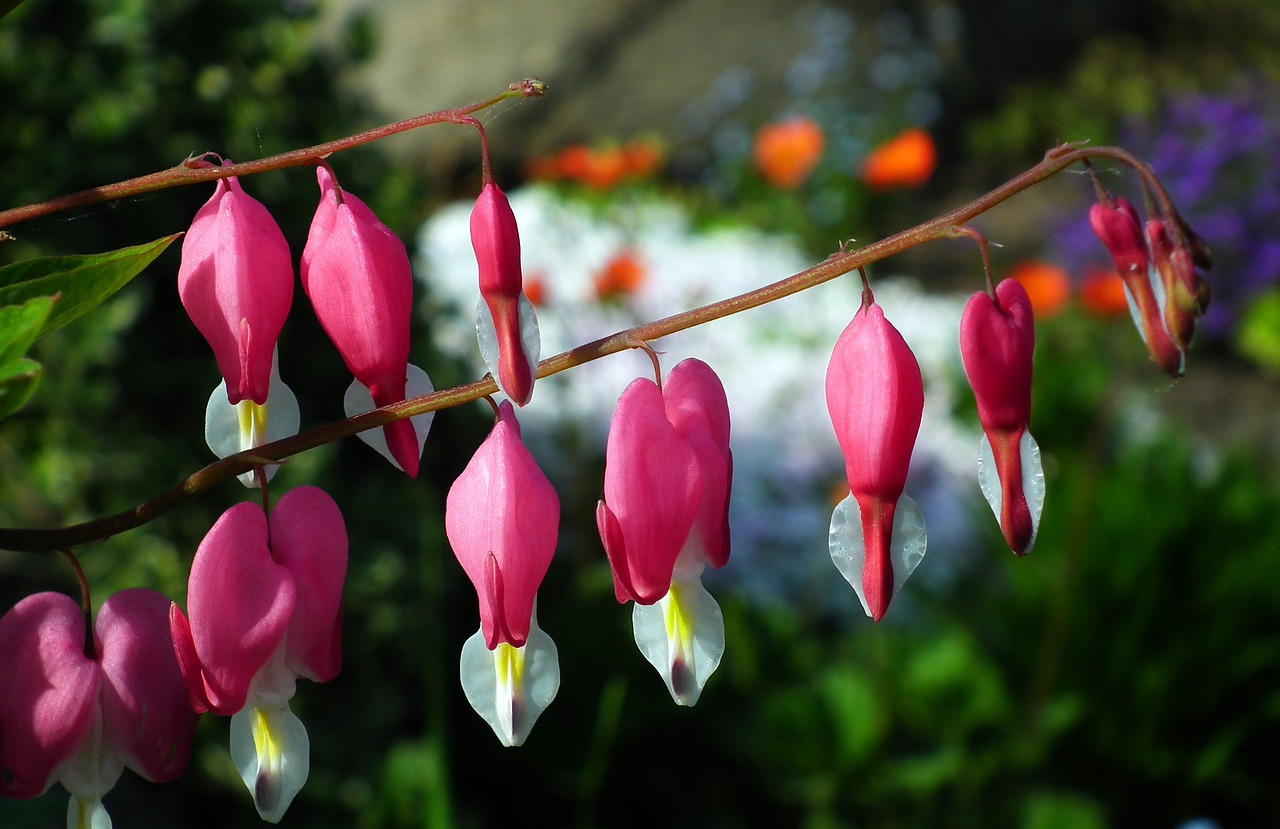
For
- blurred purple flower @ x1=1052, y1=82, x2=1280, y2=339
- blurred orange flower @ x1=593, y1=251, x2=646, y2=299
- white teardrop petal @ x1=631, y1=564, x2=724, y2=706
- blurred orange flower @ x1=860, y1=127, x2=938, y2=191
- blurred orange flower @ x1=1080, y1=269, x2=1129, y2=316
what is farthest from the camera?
blurred purple flower @ x1=1052, y1=82, x2=1280, y2=339

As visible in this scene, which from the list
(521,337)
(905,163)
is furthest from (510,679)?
(905,163)

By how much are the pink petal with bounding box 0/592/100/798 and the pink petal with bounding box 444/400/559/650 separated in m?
0.18

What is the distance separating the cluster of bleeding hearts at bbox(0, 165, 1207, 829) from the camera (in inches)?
21.1

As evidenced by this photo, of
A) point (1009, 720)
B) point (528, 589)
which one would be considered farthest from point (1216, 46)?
point (528, 589)

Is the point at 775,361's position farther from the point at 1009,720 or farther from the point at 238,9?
the point at 238,9

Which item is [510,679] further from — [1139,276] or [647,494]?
[1139,276]

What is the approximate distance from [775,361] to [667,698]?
7.60 ft

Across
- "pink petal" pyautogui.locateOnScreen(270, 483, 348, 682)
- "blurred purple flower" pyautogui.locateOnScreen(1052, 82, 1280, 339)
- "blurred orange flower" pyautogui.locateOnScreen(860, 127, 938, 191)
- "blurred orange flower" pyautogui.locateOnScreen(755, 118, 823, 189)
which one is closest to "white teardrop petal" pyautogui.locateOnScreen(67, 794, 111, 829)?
"pink petal" pyautogui.locateOnScreen(270, 483, 348, 682)

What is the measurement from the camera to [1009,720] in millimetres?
2023

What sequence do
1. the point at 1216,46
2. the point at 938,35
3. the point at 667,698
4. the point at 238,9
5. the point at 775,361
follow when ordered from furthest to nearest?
1. the point at 1216,46
2. the point at 938,35
3. the point at 775,361
4. the point at 667,698
5. the point at 238,9

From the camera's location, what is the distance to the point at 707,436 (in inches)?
22.5

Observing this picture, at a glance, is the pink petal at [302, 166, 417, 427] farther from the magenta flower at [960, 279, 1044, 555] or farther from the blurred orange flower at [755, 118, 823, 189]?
the blurred orange flower at [755, 118, 823, 189]

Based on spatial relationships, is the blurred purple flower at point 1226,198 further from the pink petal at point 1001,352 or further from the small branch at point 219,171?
the small branch at point 219,171

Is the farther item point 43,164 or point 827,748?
point 827,748
